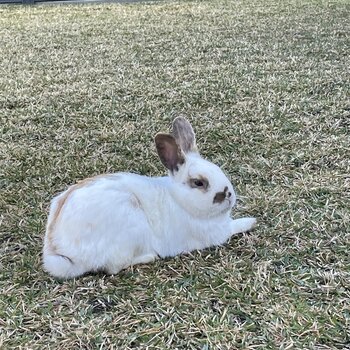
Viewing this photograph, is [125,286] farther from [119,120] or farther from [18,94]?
[18,94]

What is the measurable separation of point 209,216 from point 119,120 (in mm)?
1588

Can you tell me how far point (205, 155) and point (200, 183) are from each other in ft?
3.05

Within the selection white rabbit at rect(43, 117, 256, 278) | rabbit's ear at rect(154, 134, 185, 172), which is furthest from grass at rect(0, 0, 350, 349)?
rabbit's ear at rect(154, 134, 185, 172)

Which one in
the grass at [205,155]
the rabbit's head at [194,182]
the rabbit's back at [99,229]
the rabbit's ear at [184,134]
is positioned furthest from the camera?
the rabbit's ear at [184,134]

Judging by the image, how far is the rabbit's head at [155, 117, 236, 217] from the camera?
1994 mm

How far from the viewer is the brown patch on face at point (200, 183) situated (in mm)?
1997

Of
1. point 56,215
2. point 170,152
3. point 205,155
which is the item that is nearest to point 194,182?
point 170,152

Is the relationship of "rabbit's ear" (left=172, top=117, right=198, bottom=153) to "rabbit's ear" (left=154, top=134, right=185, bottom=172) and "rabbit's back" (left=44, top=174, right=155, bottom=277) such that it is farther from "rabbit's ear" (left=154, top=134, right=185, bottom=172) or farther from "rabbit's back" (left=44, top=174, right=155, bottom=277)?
"rabbit's back" (left=44, top=174, right=155, bottom=277)

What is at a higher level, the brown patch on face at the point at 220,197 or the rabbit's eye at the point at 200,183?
the rabbit's eye at the point at 200,183

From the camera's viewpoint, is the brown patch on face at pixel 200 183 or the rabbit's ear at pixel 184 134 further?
the rabbit's ear at pixel 184 134

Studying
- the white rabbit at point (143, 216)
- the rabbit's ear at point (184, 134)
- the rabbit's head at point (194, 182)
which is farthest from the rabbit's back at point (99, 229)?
the rabbit's ear at point (184, 134)

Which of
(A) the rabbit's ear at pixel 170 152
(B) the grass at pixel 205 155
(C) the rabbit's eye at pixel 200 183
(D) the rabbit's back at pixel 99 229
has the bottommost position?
(B) the grass at pixel 205 155

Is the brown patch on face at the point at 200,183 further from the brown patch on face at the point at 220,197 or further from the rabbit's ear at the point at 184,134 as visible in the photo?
the rabbit's ear at the point at 184,134

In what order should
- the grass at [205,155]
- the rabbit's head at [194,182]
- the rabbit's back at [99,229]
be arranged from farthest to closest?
1. the rabbit's head at [194,182]
2. the rabbit's back at [99,229]
3. the grass at [205,155]
